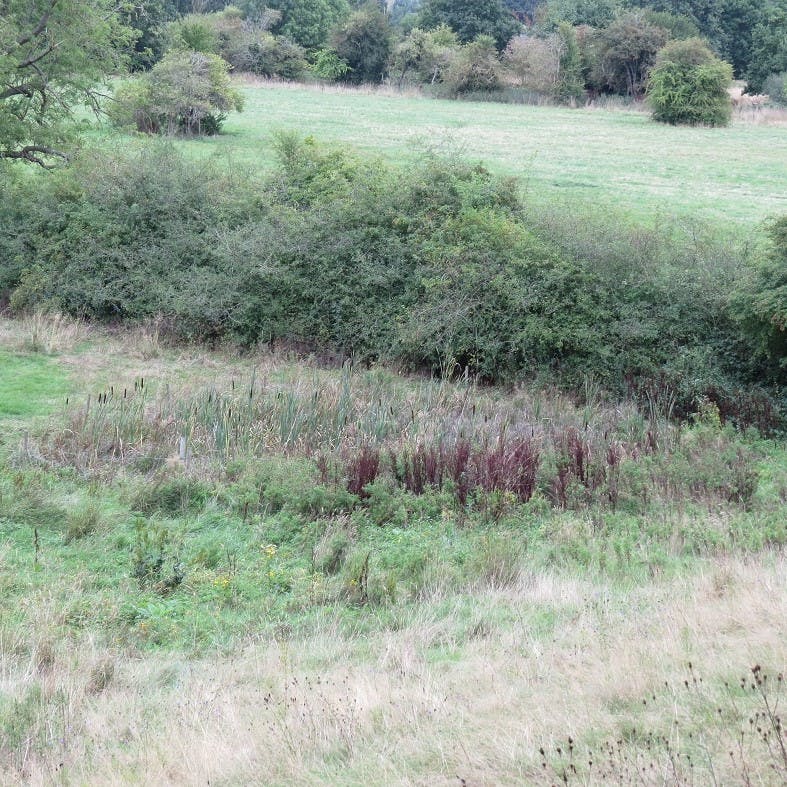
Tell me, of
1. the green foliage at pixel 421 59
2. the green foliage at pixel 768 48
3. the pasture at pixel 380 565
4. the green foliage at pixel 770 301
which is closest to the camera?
the pasture at pixel 380 565

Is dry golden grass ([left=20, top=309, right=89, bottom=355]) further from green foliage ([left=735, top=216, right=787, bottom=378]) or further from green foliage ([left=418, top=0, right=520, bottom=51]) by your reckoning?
green foliage ([left=418, top=0, right=520, bottom=51])

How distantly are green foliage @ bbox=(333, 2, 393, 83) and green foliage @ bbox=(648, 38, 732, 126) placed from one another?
2474cm

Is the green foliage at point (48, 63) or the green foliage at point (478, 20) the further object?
the green foliage at point (478, 20)

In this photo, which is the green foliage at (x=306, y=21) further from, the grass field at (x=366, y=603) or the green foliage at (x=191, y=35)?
the grass field at (x=366, y=603)

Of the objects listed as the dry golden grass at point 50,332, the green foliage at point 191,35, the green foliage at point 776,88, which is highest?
the green foliage at point 191,35

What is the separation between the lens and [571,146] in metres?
37.3

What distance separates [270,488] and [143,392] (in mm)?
4179

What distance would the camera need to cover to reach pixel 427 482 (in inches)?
417

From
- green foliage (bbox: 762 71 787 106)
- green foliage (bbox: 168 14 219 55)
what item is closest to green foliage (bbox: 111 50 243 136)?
green foliage (bbox: 168 14 219 55)

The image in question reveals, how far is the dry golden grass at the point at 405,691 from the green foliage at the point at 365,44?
2487 inches

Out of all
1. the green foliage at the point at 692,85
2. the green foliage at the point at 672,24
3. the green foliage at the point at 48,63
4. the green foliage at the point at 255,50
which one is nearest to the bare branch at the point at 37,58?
the green foliage at the point at 48,63

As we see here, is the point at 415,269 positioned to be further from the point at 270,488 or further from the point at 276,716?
the point at 276,716

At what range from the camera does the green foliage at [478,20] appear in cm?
7056

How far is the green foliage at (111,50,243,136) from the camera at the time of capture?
32.4 meters
